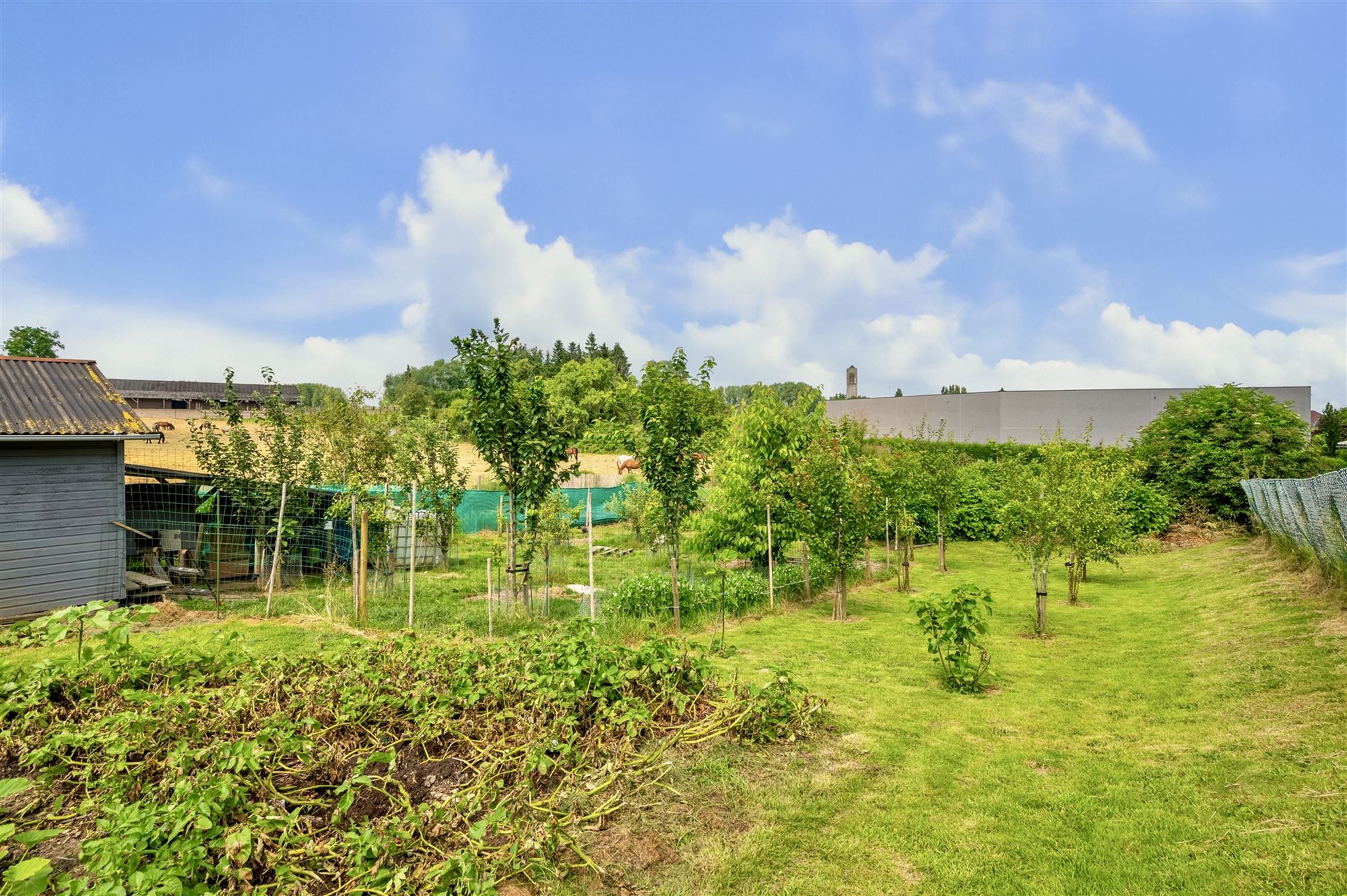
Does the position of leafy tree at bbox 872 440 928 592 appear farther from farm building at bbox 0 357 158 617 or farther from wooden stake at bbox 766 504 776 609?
farm building at bbox 0 357 158 617

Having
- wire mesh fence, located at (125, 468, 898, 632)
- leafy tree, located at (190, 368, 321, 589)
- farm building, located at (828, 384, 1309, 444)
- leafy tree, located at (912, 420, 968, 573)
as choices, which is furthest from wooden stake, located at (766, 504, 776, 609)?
farm building, located at (828, 384, 1309, 444)

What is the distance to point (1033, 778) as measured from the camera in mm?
5035

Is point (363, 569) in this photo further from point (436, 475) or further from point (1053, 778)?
point (1053, 778)

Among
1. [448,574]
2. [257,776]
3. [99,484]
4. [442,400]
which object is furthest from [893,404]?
[442,400]

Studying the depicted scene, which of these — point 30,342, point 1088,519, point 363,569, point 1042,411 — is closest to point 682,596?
point 363,569

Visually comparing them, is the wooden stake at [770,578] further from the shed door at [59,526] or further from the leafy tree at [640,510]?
the shed door at [59,526]

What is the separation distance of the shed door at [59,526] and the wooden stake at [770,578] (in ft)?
33.2

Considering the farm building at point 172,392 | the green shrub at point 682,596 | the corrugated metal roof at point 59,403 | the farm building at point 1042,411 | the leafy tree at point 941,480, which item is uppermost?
the farm building at point 172,392

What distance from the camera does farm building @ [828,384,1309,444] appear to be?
32.7 metres

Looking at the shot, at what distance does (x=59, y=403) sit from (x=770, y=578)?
11.5m

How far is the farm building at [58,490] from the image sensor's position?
10039 mm

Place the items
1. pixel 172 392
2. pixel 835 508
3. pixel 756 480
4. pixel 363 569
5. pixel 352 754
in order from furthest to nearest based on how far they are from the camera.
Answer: pixel 172 392 < pixel 756 480 < pixel 835 508 < pixel 363 569 < pixel 352 754

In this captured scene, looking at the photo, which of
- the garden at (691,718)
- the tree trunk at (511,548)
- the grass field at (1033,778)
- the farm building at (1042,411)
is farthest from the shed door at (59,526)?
the farm building at (1042,411)

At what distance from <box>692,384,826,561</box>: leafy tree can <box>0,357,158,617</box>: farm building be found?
367 inches
